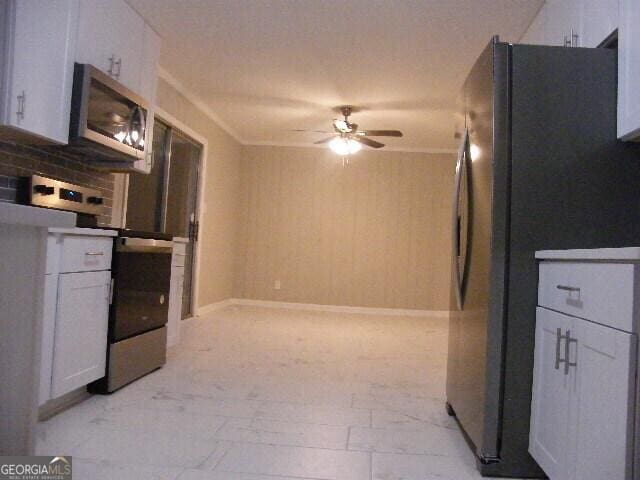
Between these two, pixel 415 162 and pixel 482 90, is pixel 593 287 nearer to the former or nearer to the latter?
pixel 482 90

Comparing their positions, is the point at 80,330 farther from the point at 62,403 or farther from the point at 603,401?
the point at 603,401

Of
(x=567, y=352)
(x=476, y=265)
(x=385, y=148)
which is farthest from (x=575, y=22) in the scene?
(x=385, y=148)

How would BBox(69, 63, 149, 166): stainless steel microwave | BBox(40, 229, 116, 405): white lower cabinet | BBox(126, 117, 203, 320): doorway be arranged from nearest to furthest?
BBox(40, 229, 116, 405): white lower cabinet
BBox(69, 63, 149, 166): stainless steel microwave
BBox(126, 117, 203, 320): doorway

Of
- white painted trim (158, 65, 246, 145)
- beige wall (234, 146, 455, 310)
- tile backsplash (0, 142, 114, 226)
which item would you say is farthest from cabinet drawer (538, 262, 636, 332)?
beige wall (234, 146, 455, 310)

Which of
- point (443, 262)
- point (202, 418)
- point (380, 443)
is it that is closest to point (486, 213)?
point (380, 443)

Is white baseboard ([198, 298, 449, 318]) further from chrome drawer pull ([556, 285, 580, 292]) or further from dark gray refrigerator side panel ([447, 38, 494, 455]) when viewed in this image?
chrome drawer pull ([556, 285, 580, 292])

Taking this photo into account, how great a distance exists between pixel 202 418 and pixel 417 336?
3.19m

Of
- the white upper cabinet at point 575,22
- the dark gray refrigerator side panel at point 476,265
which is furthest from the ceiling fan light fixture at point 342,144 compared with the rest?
the dark gray refrigerator side panel at point 476,265

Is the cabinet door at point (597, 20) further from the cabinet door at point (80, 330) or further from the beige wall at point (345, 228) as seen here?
the beige wall at point (345, 228)

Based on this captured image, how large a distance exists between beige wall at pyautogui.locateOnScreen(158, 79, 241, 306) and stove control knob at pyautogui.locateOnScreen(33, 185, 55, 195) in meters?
2.14

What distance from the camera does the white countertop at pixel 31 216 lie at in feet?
2.81

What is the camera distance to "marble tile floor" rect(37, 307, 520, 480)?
72.3 inches

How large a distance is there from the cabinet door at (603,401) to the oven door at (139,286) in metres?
2.19

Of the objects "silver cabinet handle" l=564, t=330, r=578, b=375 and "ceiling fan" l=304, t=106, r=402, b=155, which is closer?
"silver cabinet handle" l=564, t=330, r=578, b=375
